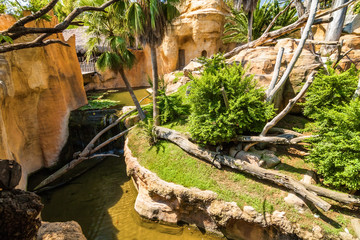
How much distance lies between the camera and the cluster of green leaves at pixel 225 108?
603 centimetres

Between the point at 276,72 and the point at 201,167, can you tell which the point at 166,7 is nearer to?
the point at 276,72

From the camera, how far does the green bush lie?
4588mm

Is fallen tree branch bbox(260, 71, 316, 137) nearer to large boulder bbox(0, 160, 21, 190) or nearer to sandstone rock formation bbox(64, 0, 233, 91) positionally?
large boulder bbox(0, 160, 21, 190)

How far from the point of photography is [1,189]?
2607 millimetres

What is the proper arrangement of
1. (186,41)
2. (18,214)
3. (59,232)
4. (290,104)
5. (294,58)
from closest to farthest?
(18,214)
(59,232)
(290,104)
(294,58)
(186,41)

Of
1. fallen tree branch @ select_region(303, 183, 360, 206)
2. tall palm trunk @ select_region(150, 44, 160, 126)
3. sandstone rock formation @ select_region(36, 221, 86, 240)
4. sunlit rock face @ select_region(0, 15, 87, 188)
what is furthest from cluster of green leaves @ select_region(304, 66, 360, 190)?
sunlit rock face @ select_region(0, 15, 87, 188)

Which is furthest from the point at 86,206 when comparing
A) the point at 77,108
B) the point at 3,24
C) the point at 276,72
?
the point at 276,72

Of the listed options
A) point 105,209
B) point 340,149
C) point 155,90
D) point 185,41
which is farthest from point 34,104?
point 185,41

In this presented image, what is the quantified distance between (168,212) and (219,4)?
20.0 metres

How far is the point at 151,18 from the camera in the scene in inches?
278

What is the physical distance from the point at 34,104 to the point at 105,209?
614 centimetres

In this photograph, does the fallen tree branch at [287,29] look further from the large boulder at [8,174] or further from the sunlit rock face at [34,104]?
the large boulder at [8,174]

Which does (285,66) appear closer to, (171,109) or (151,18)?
(171,109)

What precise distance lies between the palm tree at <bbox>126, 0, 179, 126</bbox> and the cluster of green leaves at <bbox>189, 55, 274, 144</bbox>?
9.51ft
